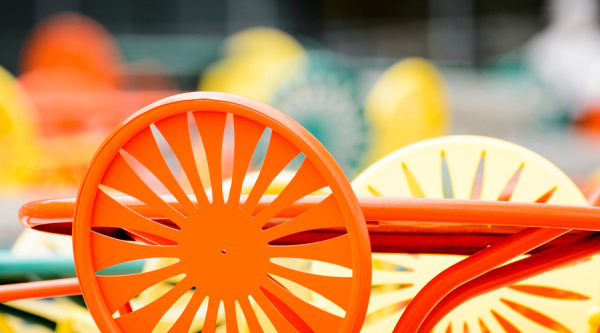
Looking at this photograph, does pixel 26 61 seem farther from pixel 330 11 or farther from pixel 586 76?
pixel 586 76

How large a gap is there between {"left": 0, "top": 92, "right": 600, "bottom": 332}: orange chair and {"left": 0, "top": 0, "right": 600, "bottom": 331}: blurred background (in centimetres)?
347

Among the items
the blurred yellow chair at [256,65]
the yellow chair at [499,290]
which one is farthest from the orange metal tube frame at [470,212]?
the blurred yellow chair at [256,65]

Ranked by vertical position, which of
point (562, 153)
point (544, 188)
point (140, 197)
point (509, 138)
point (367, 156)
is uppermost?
point (509, 138)

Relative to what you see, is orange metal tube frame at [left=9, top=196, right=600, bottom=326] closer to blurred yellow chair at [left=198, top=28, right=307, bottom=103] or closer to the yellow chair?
the yellow chair

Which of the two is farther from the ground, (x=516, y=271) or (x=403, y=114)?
(x=403, y=114)

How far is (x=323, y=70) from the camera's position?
463 cm

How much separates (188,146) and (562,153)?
6.84m

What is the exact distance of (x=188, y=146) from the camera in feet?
2.94

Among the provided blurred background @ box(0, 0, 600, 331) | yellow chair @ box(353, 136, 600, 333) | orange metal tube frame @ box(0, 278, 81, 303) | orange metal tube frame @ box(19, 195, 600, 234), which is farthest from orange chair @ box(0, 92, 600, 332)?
blurred background @ box(0, 0, 600, 331)

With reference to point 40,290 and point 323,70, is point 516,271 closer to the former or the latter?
point 40,290

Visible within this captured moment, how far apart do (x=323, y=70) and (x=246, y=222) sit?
3826 millimetres

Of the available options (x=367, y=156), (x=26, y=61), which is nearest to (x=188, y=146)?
(x=367, y=156)

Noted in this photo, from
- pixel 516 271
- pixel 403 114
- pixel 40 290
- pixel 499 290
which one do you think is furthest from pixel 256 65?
pixel 516 271

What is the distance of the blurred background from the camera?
4.55 m
